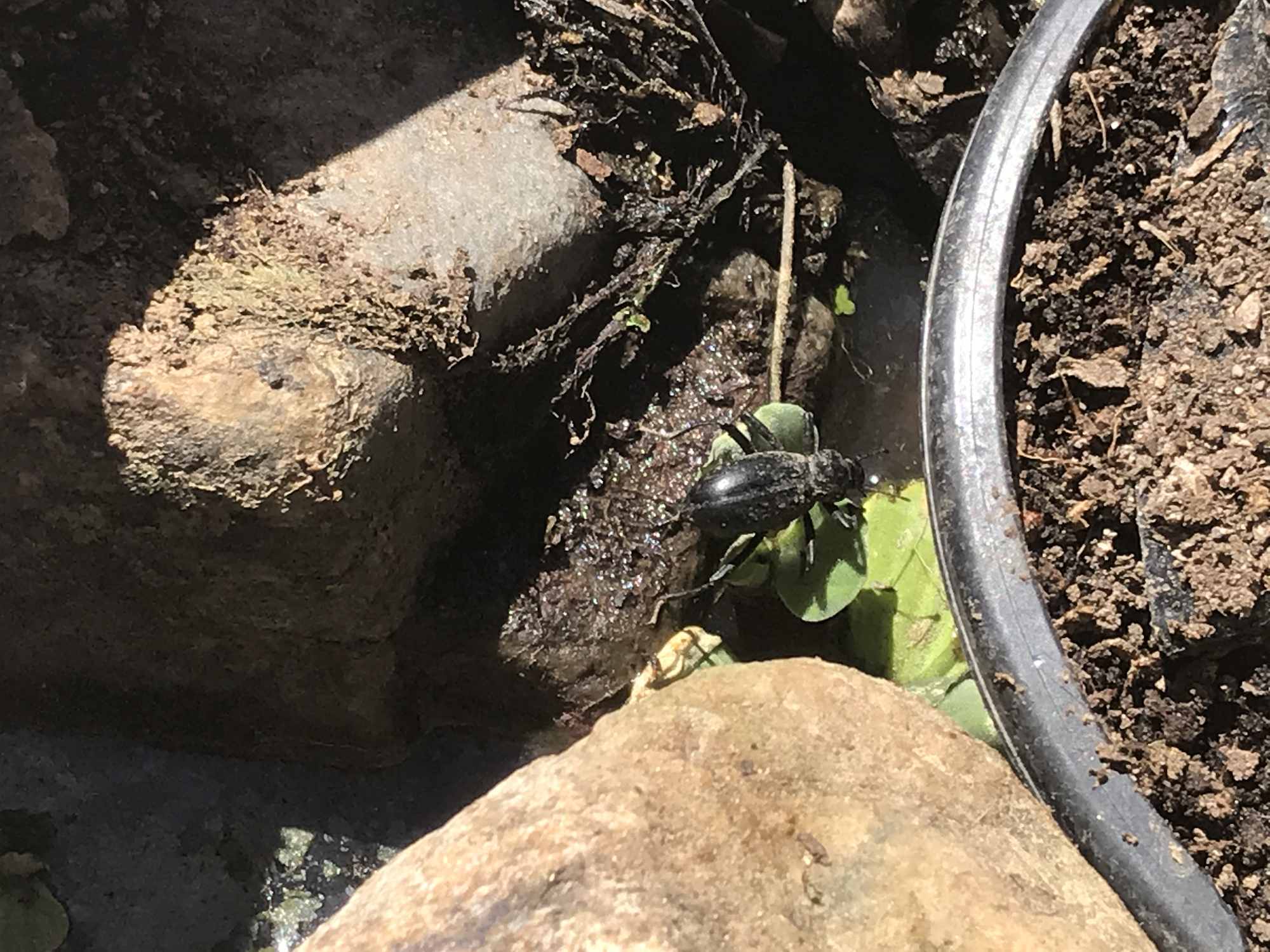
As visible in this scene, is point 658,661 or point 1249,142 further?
point 658,661

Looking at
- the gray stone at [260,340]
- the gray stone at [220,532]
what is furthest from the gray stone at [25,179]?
the gray stone at [220,532]

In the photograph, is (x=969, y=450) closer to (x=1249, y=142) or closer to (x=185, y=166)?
(x=1249, y=142)

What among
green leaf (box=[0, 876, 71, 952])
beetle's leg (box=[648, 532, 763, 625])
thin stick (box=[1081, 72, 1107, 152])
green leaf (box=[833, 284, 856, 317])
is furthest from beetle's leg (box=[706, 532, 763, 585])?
green leaf (box=[0, 876, 71, 952])

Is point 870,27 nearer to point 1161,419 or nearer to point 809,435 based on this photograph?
point 809,435

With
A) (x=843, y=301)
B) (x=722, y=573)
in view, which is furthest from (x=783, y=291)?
(x=722, y=573)

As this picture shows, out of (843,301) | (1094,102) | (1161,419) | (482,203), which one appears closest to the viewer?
(1161,419)

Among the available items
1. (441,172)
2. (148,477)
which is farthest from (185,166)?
(148,477)

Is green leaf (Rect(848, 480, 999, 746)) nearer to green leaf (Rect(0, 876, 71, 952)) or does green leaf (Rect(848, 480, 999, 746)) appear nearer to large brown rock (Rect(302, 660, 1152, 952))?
large brown rock (Rect(302, 660, 1152, 952))
